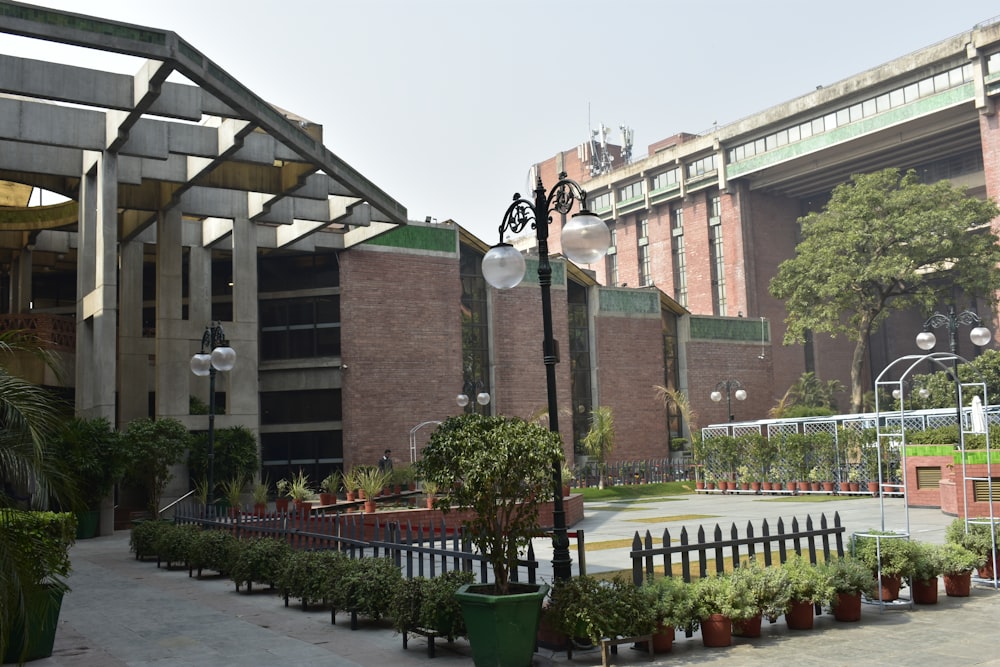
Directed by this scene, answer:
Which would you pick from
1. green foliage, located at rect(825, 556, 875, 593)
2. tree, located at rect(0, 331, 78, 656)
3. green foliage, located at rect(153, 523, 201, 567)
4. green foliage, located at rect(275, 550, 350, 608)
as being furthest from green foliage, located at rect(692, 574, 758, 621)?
green foliage, located at rect(153, 523, 201, 567)

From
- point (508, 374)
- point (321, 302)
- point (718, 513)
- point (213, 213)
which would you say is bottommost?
point (718, 513)

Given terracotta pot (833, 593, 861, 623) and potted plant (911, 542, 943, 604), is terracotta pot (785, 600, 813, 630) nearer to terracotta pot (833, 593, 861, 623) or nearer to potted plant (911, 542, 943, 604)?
terracotta pot (833, 593, 861, 623)

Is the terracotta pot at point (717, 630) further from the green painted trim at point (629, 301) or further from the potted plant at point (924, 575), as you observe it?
the green painted trim at point (629, 301)

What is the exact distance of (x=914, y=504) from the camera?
80.4 feet

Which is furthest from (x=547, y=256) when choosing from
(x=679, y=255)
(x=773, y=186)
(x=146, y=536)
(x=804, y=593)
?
(x=679, y=255)

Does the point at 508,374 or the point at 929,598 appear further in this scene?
the point at 508,374

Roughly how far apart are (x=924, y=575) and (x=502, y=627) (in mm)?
5375

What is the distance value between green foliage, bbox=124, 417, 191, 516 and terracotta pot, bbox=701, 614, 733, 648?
18.9 meters

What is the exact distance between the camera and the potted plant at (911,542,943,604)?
34.6ft

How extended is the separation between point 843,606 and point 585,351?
111 feet

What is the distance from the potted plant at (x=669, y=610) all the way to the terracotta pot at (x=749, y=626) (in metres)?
0.50

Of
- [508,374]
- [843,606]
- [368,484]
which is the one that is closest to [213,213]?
[368,484]

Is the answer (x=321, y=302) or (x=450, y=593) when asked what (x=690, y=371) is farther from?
(x=450, y=593)

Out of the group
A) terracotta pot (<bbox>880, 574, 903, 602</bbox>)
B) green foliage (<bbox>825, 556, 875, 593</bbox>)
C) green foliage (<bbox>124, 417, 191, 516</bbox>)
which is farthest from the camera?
green foliage (<bbox>124, 417, 191, 516</bbox>)
